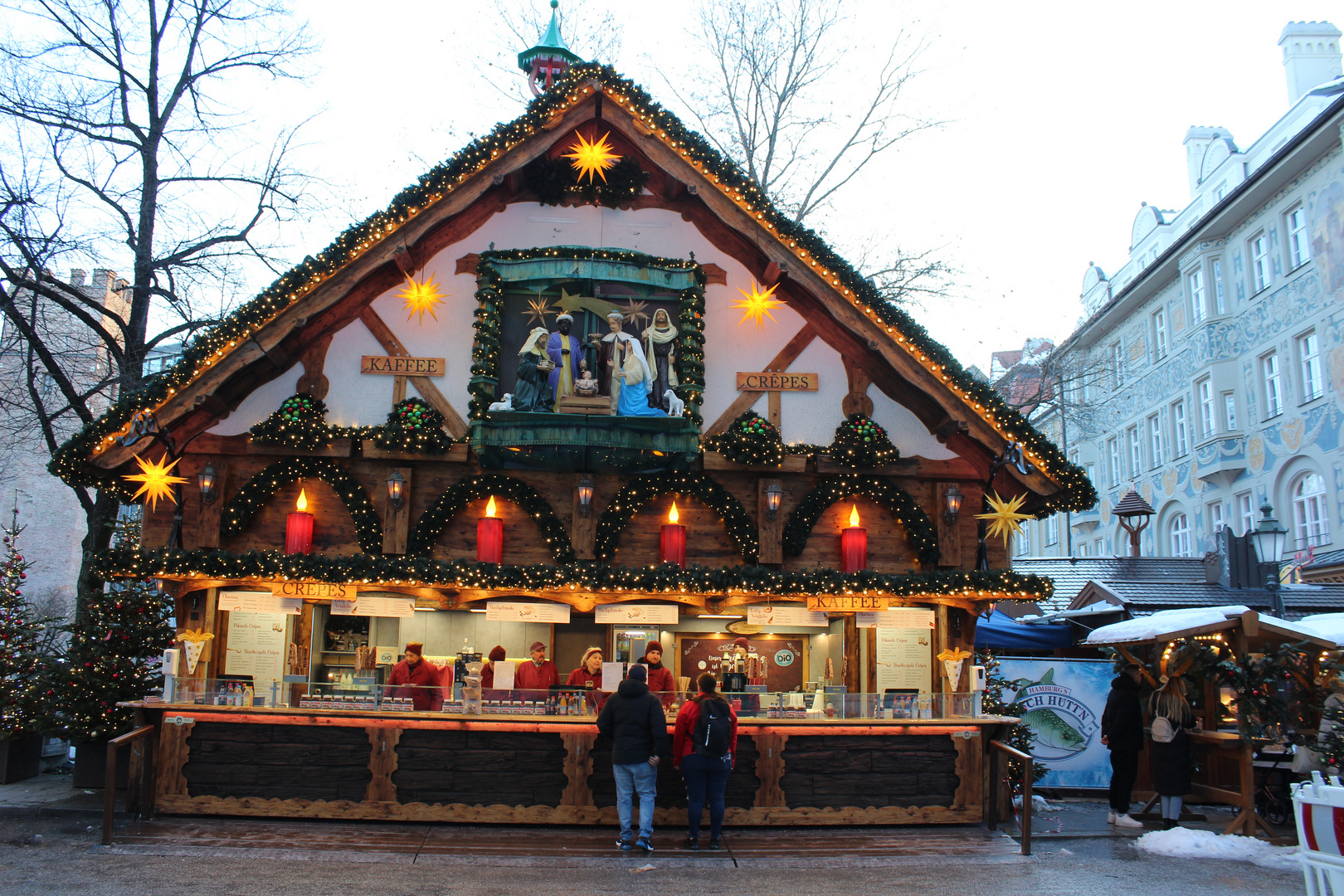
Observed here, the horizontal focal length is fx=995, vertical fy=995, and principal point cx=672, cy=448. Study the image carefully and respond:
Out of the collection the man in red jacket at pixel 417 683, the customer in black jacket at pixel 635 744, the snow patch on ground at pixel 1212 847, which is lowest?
the snow patch on ground at pixel 1212 847

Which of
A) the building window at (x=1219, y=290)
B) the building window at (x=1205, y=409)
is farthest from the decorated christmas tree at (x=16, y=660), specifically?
the building window at (x=1219, y=290)

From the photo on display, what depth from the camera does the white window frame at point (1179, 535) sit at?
94.1 feet

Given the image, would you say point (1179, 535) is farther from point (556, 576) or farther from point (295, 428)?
point (295, 428)

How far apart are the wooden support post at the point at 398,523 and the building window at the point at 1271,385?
21311mm

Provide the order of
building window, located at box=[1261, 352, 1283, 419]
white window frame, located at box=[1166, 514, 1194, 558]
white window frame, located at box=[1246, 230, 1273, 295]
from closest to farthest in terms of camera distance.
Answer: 1. building window, located at box=[1261, 352, 1283, 419]
2. white window frame, located at box=[1246, 230, 1273, 295]
3. white window frame, located at box=[1166, 514, 1194, 558]

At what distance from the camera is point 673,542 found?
11242mm

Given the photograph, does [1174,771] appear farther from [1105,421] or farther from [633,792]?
[1105,421]

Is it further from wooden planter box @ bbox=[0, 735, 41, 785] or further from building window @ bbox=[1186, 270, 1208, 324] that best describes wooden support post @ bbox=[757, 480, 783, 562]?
building window @ bbox=[1186, 270, 1208, 324]

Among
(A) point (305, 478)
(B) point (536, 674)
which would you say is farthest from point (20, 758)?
(B) point (536, 674)

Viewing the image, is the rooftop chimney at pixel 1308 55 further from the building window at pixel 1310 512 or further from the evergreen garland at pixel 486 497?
the evergreen garland at pixel 486 497

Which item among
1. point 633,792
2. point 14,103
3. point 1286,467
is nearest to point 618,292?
point 633,792

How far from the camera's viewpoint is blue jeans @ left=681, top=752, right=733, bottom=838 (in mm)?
9242

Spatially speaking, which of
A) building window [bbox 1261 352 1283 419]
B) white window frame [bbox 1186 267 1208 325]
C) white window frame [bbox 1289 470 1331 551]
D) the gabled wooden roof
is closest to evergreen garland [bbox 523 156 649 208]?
the gabled wooden roof

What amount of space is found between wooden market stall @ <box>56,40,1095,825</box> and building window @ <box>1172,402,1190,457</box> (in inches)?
771
